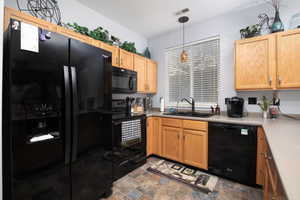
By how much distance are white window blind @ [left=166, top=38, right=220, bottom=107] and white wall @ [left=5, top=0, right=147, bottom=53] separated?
3.65 ft

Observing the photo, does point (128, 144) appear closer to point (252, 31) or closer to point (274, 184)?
point (274, 184)

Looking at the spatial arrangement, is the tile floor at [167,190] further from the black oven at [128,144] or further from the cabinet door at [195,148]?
the cabinet door at [195,148]

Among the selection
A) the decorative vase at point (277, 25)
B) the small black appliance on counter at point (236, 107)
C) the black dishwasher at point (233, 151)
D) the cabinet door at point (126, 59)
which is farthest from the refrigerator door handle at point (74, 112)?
the decorative vase at point (277, 25)

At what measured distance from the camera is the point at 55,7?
6.08 ft

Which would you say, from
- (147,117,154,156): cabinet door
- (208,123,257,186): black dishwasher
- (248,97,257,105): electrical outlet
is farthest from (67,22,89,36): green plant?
(248,97,257,105): electrical outlet

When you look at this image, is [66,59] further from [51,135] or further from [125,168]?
[125,168]

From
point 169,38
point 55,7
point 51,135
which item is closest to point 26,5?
point 55,7

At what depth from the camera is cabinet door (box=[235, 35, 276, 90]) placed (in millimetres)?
1887

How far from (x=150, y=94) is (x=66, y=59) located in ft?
7.75

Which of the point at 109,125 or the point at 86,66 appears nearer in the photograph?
the point at 86,66

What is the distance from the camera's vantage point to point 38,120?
1040 millimetres

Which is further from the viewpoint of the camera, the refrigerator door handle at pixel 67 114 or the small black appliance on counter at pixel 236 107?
the small black appliance on counter at pixel 236 107

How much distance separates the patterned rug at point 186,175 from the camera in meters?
1.81

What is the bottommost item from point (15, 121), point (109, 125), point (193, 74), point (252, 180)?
point (252, 180)
